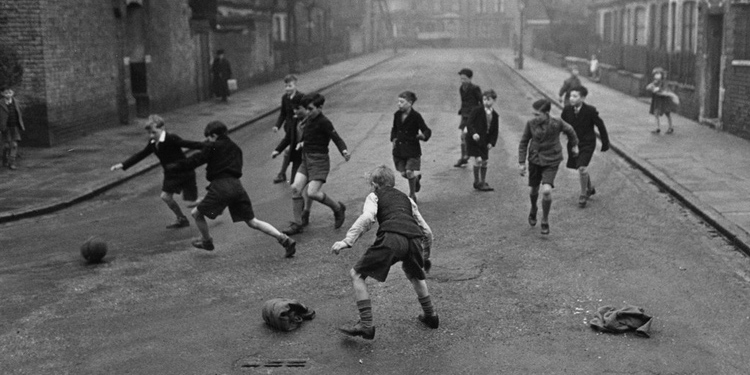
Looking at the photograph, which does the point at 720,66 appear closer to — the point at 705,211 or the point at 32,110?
the point at 705,211

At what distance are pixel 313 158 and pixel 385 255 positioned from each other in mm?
4272

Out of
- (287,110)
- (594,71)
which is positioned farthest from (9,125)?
(594,71)

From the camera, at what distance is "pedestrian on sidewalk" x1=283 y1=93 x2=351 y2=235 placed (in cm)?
1180

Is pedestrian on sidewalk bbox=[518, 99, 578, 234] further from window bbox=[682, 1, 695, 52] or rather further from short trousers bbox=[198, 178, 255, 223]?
window bbox=[682, 1, 695, 52]

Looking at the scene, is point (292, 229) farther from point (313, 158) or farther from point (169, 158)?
point (169, 158)

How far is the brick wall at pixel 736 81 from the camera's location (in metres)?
20.8

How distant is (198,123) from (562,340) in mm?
18593

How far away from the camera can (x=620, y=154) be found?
733 inches

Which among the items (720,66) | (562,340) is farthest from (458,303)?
(720,66)

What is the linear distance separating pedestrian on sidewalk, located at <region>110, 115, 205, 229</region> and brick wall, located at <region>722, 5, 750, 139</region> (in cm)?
1354

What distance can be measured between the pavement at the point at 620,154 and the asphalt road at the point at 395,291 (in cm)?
35

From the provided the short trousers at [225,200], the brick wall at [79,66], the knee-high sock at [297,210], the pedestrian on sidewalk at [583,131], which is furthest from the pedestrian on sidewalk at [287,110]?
the brick wall at [79,66]

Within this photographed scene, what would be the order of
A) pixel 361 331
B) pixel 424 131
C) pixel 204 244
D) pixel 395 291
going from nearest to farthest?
pixel 361 331
pixel 395 291
pixel 204 244
pixel 424 131

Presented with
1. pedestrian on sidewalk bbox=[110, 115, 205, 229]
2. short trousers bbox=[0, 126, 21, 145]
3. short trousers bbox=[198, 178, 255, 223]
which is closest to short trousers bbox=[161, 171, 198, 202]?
pedestrian on sidewalk bbox=[110, 115, 205, 229]
